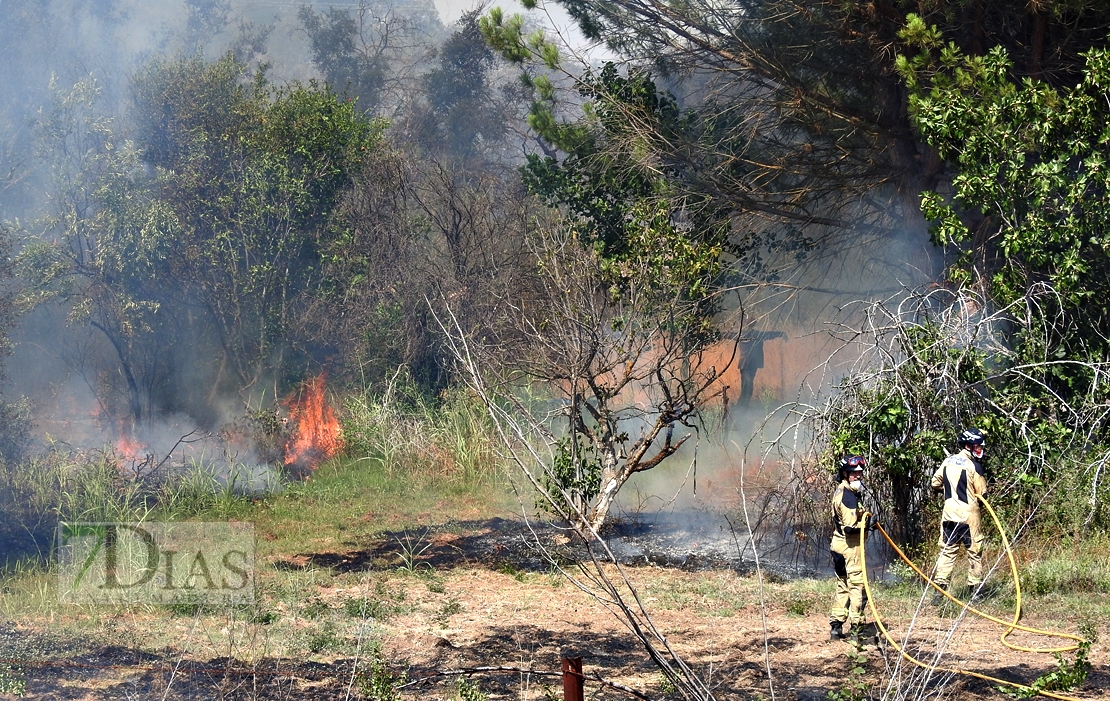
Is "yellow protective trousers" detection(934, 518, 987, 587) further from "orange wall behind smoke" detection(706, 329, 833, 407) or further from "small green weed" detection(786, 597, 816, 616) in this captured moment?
"orange wall behind smoke" detection(706, 329, 833, 407)

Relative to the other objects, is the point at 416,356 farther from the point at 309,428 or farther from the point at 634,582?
the point at 634,582

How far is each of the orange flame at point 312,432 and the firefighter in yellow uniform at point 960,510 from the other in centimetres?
986

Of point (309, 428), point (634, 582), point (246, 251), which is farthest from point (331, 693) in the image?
point (246, 251)

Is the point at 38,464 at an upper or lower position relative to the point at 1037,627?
upper

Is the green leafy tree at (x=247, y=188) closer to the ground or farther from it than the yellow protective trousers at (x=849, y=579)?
farther from it

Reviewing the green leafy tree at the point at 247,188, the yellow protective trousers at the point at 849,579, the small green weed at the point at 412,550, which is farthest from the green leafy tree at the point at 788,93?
the yellow protective trousers at the point at 849,579

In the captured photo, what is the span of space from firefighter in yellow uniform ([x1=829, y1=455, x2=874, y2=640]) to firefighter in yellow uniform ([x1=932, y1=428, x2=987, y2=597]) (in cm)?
115

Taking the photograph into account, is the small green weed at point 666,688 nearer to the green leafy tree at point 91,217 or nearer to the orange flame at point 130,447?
the orange flame at point 130,447

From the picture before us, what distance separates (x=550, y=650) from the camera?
773cm

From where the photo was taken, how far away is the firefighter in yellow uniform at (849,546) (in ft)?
25.4

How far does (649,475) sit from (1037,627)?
26.5 ft

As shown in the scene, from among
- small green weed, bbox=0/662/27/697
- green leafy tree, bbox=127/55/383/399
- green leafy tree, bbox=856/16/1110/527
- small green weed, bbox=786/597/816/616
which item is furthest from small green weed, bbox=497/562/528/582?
green leafy tree, bbox=127/55/383/399

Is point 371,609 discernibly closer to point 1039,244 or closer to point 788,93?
point 1039,244

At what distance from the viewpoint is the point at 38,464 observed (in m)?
12.8
